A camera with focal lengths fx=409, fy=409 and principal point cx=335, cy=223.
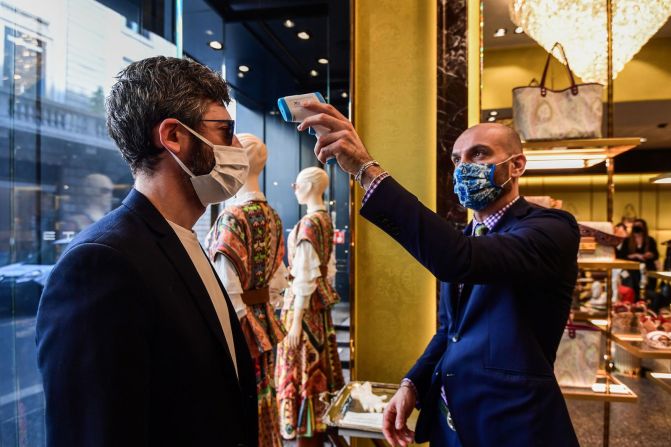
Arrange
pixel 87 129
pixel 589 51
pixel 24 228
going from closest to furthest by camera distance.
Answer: pixel 24 228
pixel 87 129
pixel 589 51

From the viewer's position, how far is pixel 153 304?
0.79 metres

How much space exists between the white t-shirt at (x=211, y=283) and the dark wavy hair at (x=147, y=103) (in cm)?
22

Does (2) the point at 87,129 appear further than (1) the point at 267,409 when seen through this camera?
No

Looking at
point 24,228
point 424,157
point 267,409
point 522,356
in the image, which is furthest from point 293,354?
point 522,356

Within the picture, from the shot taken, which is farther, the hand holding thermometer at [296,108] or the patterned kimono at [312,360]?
the patterned kimono at [312,360]

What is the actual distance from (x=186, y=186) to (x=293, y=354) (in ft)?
7.38

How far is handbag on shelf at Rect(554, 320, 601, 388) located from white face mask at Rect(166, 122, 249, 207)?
6.08 feet

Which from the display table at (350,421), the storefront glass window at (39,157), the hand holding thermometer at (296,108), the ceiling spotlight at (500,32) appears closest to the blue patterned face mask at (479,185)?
the hand holding thermometer at (296,108)

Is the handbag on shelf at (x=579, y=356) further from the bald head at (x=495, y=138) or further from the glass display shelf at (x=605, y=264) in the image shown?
the bald head at (x=495, y=138)

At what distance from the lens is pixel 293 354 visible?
302 cm

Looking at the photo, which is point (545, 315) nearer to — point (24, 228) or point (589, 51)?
point (24, 228)

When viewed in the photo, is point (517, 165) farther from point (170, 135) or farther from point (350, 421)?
point (350, 421)

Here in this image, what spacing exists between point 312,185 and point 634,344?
2.22 m

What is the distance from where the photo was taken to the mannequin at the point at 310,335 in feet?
9.64
